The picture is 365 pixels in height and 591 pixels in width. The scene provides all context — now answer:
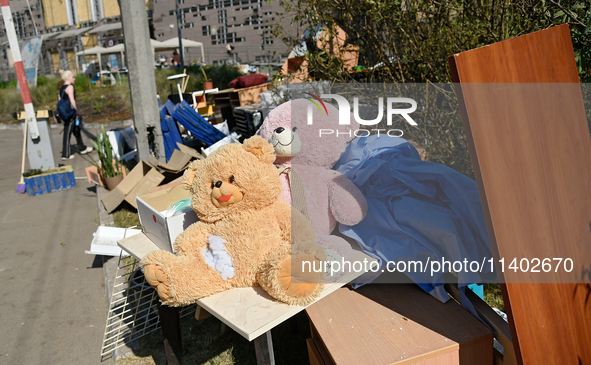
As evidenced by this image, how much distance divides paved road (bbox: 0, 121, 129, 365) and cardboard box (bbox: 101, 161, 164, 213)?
0.48m

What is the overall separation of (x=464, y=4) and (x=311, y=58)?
1409 millimetres

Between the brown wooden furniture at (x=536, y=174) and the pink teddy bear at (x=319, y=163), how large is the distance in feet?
2.50

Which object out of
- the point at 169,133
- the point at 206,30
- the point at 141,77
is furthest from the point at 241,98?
the point at 206,30

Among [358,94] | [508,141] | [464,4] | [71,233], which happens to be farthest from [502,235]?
[71,233]

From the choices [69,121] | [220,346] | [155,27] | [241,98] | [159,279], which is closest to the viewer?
[159,279]

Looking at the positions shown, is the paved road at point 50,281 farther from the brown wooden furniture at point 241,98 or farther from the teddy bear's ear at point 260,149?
the brown wooden furniture at point 241,98

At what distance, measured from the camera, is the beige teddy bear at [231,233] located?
1.80 metres

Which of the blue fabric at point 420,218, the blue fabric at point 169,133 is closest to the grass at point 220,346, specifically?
the blue fabric at point 420,218

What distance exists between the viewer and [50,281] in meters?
3.82

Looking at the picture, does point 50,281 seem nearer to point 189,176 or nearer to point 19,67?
point 189,176

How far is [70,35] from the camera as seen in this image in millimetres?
35719

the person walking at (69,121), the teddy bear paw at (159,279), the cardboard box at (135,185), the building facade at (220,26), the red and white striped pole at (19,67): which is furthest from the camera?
the building facade at (220,26)

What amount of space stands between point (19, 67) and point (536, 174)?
7.46 meters

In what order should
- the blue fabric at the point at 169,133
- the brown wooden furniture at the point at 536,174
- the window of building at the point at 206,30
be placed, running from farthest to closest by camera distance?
1. the window of building at the point at 206,30
2. the blue fabric at the point at 169,133
3. the brown wooden furniture at the point at 536,174
